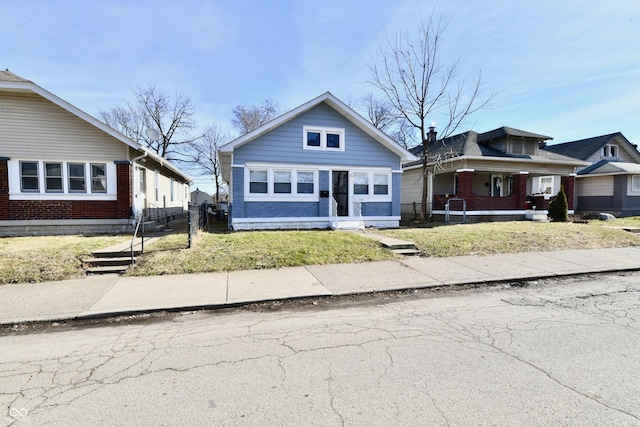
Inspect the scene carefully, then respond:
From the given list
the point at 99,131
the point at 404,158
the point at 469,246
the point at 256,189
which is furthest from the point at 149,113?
the point at 469,246

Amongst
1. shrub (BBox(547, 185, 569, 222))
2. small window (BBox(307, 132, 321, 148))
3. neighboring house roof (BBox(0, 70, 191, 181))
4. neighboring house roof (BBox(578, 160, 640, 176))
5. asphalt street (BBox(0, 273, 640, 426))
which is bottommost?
asphalt street (BBox(0, 273, 640, 426))

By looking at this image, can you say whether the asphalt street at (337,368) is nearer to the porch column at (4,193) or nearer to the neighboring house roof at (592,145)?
the porch column at (4,193)

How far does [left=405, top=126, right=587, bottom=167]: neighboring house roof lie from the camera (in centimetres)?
1803

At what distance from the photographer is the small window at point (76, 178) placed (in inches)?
486

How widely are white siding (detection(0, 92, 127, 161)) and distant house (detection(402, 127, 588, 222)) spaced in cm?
1548

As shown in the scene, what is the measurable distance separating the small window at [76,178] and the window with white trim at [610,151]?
34.3 metres

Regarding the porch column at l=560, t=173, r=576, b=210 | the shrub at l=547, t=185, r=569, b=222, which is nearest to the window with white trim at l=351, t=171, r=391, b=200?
the shrub at l=547, t=185, r=569, b=222

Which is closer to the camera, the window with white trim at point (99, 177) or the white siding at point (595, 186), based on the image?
the window with white trim at point (99, 177)

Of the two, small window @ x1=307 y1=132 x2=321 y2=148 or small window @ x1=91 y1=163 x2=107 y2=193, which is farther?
small window @ x1=307 y1=132 x2=321 y2=148

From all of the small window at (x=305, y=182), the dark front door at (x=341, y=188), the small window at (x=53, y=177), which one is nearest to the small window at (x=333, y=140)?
the dark front door at (x=341, y=188)

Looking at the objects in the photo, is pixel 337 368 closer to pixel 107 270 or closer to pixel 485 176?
pixel 107 270

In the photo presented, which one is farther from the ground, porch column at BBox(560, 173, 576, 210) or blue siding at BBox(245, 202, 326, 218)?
porch column at BBox(560, 173, 576, 210)

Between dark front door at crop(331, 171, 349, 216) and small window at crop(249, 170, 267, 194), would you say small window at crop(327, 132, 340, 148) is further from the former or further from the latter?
small window at crop(249, 170, 267, 194)

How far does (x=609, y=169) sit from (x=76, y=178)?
100 ft
